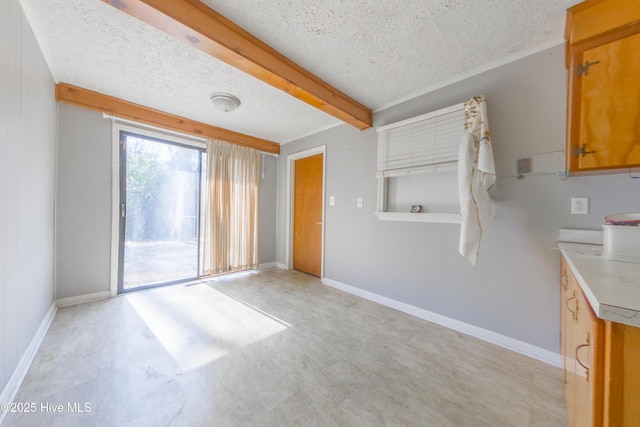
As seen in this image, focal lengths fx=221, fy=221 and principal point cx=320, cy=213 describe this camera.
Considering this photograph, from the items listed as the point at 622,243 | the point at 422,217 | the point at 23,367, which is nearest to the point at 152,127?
the point at 23,367

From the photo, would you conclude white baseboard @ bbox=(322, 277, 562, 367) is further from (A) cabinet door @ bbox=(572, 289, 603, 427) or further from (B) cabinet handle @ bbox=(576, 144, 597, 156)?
(B) cabinet handle @ bbox=(576, 144, 597, 156)

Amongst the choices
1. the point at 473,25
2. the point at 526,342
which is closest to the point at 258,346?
the point at 526,342

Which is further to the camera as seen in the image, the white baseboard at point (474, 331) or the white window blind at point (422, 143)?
the white window blind at point (422, 143)

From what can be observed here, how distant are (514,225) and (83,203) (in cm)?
431

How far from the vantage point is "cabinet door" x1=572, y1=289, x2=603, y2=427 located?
0.61m

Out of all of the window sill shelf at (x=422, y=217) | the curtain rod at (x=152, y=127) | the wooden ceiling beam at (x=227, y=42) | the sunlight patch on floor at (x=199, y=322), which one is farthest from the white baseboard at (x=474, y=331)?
the curtain rod at (x=152, y=127)

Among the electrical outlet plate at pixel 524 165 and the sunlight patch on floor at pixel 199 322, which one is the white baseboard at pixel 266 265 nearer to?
the sunlight patch on floor at pixel 199 322

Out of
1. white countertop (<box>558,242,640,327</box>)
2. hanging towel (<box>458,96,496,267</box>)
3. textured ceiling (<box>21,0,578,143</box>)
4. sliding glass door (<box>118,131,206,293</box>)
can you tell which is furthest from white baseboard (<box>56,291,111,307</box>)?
white countertop (<box>558,242,640,327</box>)

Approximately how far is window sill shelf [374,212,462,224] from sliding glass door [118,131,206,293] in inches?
108

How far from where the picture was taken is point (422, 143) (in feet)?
7.43

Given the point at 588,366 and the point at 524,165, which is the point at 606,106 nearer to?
the point at 524,165

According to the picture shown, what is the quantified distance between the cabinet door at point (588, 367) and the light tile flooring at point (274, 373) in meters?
0.58

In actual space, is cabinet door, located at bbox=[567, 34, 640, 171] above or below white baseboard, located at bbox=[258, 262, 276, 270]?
above

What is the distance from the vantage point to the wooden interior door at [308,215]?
3.65m
